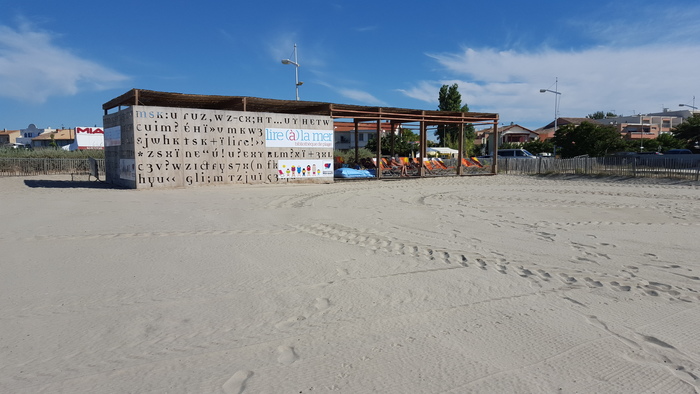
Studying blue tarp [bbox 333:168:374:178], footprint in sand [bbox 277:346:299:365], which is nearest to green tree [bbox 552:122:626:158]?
blue tarp [bbox 333:168:374:178]

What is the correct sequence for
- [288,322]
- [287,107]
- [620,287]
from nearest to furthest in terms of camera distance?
[288,322] → [620,287] → [287,107]

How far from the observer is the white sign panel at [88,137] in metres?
43.9

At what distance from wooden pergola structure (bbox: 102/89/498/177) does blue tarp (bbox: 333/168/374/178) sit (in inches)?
33.9

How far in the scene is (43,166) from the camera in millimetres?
26688

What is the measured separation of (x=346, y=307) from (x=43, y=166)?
28448 millimetres

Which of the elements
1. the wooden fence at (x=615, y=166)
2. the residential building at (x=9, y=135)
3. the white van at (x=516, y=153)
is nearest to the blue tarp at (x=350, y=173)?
the wooden fence at (x=615, y=166)

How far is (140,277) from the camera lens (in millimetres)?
5332

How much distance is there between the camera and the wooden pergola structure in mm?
18484

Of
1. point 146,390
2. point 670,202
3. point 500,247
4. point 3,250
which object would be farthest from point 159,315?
point 670,202

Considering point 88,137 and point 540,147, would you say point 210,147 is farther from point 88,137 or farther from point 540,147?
point 540,147

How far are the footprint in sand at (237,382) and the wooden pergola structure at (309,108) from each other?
16153 mm

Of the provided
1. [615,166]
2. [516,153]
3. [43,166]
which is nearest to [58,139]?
[43,166]

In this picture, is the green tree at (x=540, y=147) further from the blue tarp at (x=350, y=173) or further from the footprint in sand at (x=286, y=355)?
the footprint in sand at (x=286, y=355)

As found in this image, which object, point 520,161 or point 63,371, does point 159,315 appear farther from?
point 520,161
